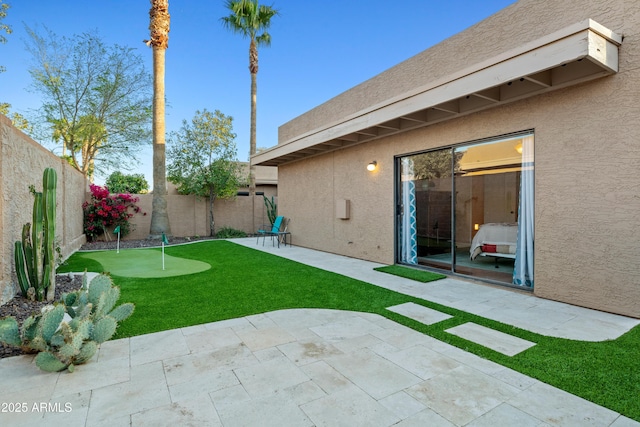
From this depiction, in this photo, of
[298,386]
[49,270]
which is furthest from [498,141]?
[49,270]

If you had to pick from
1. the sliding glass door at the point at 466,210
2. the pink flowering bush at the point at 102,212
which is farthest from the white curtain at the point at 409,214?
the pink flowering bush at the point at 102,212

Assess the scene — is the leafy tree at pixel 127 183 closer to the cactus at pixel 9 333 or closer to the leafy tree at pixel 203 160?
the leafy tree at pixel 203 160

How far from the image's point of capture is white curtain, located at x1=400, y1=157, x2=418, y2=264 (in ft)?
24.6

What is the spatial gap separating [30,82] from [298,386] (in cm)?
1816

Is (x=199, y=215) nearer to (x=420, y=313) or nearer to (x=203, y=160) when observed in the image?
(x=203, y=160)

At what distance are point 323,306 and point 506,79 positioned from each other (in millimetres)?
3906

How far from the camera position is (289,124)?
12250 millimetres

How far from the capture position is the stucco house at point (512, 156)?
13.5ft

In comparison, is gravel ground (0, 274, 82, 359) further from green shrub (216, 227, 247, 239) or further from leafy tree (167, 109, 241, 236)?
green shrub (216, 227, 247, 239)

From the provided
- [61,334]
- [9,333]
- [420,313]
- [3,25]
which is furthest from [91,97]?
[420,313]

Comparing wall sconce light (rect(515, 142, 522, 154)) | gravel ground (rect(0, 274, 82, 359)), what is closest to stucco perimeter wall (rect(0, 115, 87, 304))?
gravel ground (rect(0, 274, 82, 359))

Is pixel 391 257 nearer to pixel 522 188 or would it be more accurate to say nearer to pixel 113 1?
pixel 522 188

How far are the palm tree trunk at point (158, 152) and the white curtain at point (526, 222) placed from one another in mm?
11850

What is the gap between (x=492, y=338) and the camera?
3521mm
